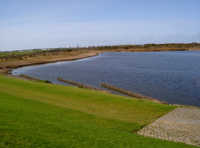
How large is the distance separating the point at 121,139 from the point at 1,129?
4.97m

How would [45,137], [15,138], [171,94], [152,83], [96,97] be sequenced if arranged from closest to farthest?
[15,138] → [45,137] → [96,97] → [171,94] → [152,83]

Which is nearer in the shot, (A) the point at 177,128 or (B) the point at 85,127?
(B) the point at 85,127

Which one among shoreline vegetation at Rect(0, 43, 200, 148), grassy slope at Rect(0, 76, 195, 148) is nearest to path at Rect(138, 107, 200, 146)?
shoreline vegetation at Rect(0, 43, 200, 148)

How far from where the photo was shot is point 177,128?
1147 cm

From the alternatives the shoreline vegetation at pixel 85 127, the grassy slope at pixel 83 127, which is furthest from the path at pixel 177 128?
the grassy slope at pixel 83 127

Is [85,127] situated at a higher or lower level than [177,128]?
higher

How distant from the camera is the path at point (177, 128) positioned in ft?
33.0

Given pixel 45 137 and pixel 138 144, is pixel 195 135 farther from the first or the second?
pixel 45 137

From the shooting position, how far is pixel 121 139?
8.63 meters

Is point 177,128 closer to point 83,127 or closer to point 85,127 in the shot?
point 85,127

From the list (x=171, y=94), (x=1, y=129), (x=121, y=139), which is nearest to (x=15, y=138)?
(x=1, y=129)

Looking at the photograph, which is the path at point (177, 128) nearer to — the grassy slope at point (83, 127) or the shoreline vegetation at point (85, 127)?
the shoreline vegetation at point (85, 127)

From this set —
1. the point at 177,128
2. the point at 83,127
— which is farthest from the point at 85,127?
the point at 177,128

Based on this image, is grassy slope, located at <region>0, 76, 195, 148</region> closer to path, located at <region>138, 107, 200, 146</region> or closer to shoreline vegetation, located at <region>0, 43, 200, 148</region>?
shoreline vegetation, located at <region>0, 43, 200, 148</region>
